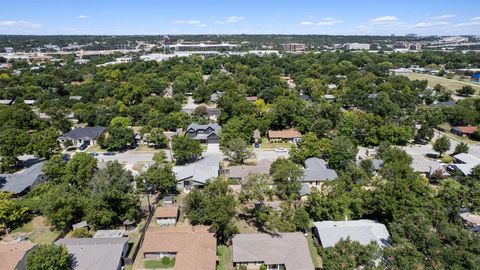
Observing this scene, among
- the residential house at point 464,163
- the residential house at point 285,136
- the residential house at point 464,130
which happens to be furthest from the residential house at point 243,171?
the residential house at point 464,130

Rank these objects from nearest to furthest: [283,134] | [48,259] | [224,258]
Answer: [48,259]
[224,258]
[283,134]

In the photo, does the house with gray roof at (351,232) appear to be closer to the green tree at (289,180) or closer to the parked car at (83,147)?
the green tree at (289,180)

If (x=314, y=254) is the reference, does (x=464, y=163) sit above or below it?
above

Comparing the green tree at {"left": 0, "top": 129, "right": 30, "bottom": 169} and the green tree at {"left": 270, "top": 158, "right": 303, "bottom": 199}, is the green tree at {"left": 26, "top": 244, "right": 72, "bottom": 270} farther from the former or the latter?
the green tree at {"left": 0, "top": 129, "right": 30, "bottom": 169}

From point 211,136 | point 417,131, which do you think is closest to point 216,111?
point 211,136

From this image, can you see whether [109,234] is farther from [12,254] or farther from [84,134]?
[84,134]

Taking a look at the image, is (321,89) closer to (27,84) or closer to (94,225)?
(94,225)

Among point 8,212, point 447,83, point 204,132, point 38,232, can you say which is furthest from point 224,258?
point 447,83
